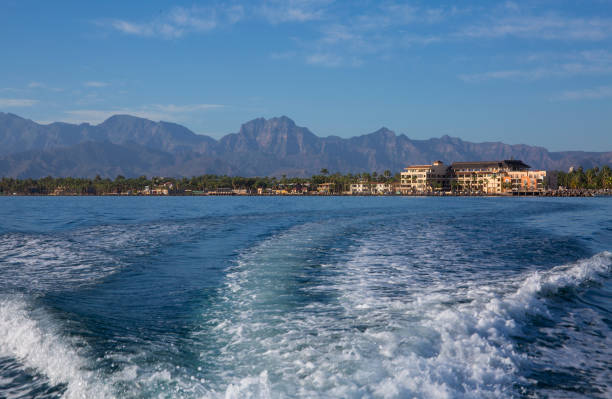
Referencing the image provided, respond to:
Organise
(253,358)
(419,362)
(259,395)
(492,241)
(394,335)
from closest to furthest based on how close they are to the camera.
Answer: (259,395)
(419,362)
(253,358)
(394,335)
(492,241)

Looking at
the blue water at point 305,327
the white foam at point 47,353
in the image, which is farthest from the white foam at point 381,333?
the white foam at point 47,353

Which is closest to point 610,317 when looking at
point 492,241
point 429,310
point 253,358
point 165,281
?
point 429,310

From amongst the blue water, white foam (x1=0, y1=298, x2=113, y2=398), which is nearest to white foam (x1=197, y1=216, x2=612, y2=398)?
the blue water

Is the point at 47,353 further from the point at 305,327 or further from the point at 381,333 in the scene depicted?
the point at 381,333

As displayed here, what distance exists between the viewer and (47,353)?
6055mm

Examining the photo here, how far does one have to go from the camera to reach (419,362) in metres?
5.71

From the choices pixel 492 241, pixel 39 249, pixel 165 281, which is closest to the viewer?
pixel 165 281

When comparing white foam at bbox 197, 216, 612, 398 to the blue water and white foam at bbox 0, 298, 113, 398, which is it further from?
white foam at bbox 0, 298, 113, 398

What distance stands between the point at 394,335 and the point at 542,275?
22.9 feet

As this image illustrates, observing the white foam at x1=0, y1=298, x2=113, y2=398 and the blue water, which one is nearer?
the white foam at x1=0, y1=298, x2=113, y2=398

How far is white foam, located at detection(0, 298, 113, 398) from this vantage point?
5121mm

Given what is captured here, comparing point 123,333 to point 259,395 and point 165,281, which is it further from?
point 165,281

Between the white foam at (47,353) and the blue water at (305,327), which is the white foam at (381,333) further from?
the white foam at (47,353)

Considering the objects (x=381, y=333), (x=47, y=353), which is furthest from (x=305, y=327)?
(x=47, y=353)
